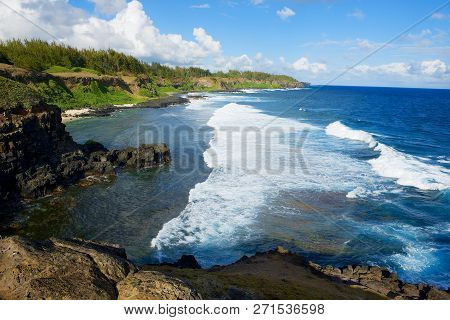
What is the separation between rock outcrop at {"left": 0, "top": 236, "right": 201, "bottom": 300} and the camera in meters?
7.12

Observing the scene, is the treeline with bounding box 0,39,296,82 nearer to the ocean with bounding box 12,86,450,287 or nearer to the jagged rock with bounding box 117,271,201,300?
the ocean with bounding box 12,86,450,287

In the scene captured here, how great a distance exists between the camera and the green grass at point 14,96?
26422mm

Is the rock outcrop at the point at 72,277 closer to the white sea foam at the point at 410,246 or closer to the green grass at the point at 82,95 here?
the white sea foam at the point at 410,246

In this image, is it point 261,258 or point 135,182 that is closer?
point 261,258

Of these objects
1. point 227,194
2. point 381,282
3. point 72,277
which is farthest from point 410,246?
point 72,277

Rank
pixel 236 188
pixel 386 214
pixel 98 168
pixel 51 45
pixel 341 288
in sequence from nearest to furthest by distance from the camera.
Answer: pixel 341 288 < pixel 386 214 < pixel 236 188 < pixel 98 168 < pixel 51 45

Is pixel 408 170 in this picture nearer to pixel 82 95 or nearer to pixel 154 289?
pixel 154 289

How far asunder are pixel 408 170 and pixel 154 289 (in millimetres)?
28338

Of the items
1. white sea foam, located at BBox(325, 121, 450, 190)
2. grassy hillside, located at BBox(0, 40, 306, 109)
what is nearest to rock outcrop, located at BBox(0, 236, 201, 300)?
white sea foam, located at BBox(325, 121, 450, 190)

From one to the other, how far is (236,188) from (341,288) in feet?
44.8

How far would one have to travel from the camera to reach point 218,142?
135 feet

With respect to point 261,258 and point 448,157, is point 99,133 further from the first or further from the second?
point 448,157

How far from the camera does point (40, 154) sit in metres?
27.4
